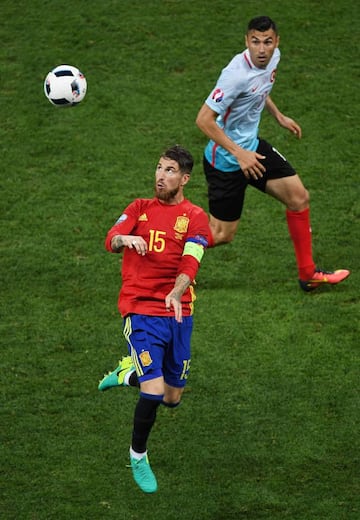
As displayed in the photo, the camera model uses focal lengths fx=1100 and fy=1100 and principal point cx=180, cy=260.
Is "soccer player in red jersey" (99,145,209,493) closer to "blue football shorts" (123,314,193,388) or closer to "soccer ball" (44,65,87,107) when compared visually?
"blue football shorts" (123,314,193,388)

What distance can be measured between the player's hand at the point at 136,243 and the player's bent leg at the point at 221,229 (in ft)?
9.86

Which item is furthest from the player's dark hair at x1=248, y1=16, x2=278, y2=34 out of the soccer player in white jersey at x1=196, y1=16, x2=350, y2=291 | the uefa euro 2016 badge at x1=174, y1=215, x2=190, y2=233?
the uefa euro 2016 badge at x1=174, y1=215, x2=190, y2=233

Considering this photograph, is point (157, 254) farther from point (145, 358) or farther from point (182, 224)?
point (145, 358)

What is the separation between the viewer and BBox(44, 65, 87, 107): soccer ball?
381 inches

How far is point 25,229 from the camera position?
1095 cm

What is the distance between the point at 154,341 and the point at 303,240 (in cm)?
305

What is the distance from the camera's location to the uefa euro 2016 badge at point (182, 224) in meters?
7.23

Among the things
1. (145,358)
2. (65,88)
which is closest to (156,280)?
(145,358)

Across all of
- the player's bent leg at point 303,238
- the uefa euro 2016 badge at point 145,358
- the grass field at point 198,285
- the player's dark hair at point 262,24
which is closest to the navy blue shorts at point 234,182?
the player's bent leg at point 303,238

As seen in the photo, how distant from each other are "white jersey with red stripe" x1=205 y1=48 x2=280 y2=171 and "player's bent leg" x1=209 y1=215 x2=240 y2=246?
0.50 m

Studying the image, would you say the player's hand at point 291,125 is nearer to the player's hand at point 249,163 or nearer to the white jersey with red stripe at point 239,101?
the white jersey with red stripe at point 239,101

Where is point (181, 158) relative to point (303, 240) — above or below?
above

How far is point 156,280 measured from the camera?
718 cm

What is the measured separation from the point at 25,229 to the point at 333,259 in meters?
3.05
